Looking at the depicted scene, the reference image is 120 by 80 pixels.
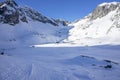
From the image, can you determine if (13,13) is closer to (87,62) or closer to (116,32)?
(116,32)

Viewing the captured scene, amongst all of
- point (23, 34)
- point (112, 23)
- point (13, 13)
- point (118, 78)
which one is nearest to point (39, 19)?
point (13, 13)

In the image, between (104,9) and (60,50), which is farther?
(104,9)

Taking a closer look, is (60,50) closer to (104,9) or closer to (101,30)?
(101,30)

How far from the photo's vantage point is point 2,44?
9162 cm

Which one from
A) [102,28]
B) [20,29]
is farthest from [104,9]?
[20,29]

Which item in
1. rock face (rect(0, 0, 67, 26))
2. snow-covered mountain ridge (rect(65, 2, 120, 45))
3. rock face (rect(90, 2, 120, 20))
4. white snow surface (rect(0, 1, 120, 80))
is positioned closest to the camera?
white snow surface (rect(0, 1, 120, 80))

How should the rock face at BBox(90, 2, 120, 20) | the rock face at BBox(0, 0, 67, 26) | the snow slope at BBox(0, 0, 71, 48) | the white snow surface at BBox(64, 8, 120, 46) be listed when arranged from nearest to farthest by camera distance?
the snow slope at BBox(0, 0, 71, 48)
the white snow surface at BBox(64, 8, 120, 46)
the rock face at BBox(0, 0, 67, 26)
the rock face at BBox(90, 2, 120, 20)

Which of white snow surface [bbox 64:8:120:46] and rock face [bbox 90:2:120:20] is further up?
rock face [bbox 90:2:120:20]

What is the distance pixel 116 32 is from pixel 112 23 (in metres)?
14.8

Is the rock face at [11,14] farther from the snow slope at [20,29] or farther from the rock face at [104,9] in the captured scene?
the rock face at [104,9]

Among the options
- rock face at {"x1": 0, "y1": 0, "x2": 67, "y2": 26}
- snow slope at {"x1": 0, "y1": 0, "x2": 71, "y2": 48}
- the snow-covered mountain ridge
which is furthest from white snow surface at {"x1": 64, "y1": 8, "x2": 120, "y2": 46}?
rock face at {"x1": 0, "y1": 0, "x2": 67, "y2": 26}

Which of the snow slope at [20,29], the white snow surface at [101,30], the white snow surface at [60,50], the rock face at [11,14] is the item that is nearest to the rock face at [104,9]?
the white snow surface at [101,30]

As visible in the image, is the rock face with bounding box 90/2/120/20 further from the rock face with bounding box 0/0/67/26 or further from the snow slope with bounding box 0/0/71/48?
the rock face with bounding box 0/0/67/26

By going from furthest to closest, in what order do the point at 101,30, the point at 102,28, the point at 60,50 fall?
1. the point at 102,28
2. the point at 101,30
3. the point at 60,50
